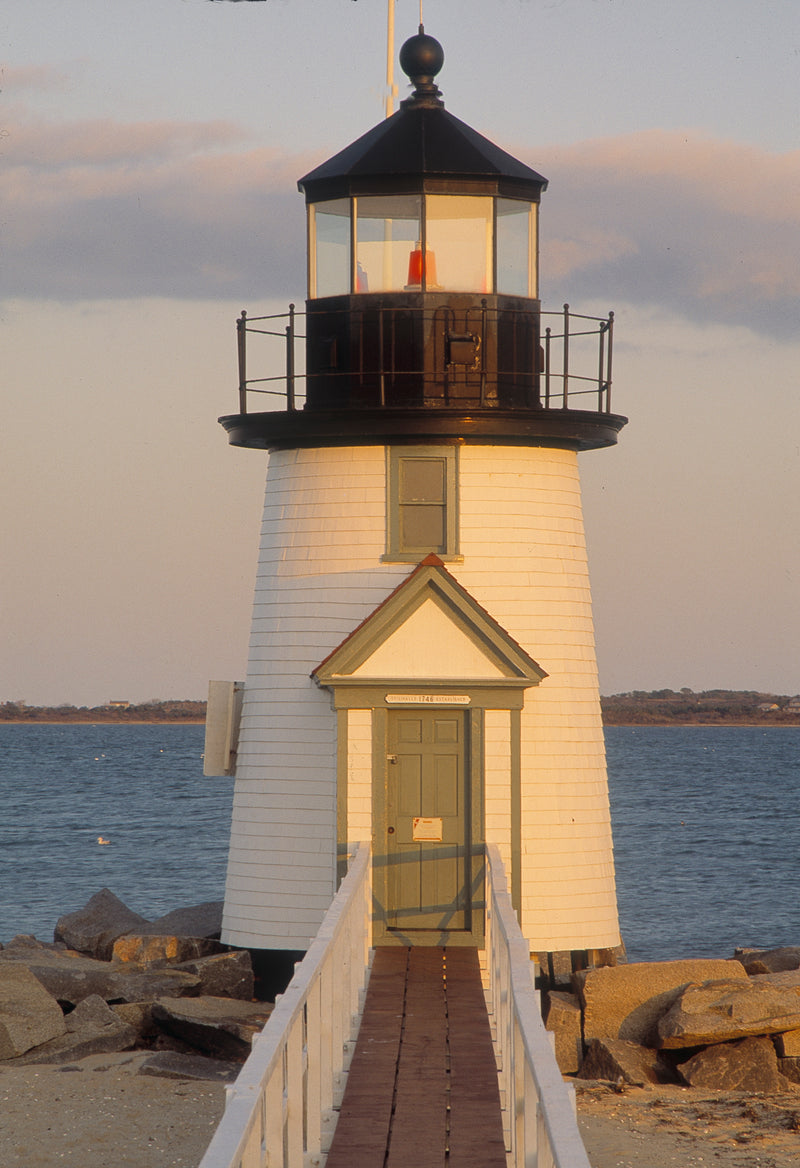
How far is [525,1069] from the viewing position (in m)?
6.28

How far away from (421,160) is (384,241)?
0.72m

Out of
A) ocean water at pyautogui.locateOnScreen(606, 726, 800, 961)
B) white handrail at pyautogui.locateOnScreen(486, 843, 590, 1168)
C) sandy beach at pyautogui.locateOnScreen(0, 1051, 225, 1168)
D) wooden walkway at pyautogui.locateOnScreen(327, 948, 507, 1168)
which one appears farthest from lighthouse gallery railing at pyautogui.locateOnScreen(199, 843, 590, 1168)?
ocean water at pyautogui.locateOnScreen(606, 726, 800, 961)

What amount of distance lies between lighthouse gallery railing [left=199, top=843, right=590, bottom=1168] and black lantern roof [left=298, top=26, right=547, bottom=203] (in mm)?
5905

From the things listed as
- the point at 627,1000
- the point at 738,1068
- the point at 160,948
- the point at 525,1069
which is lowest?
the point at 738,1068

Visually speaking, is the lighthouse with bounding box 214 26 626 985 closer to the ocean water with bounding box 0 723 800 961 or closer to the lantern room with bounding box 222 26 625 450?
the lantern room with bounding box 222 26 625 450

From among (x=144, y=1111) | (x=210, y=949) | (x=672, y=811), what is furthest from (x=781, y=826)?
(x=144, y=1111)

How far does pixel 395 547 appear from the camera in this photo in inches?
522

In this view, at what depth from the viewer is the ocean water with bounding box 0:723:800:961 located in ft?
109

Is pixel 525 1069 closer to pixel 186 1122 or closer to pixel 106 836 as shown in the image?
pixel 186 1122

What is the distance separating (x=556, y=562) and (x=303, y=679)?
7.64ft

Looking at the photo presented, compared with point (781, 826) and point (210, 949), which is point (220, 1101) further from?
point (781, 826)

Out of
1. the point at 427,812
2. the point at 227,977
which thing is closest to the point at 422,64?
the point at 427,812

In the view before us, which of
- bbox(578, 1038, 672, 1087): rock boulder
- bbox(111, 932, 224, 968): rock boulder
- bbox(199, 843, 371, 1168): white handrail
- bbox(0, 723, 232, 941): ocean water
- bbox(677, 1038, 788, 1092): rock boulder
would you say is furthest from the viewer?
bbox(0, 723, 232, 941): ocean water

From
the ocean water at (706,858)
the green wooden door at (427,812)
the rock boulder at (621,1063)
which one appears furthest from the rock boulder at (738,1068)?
the ocean water at (706,858)
